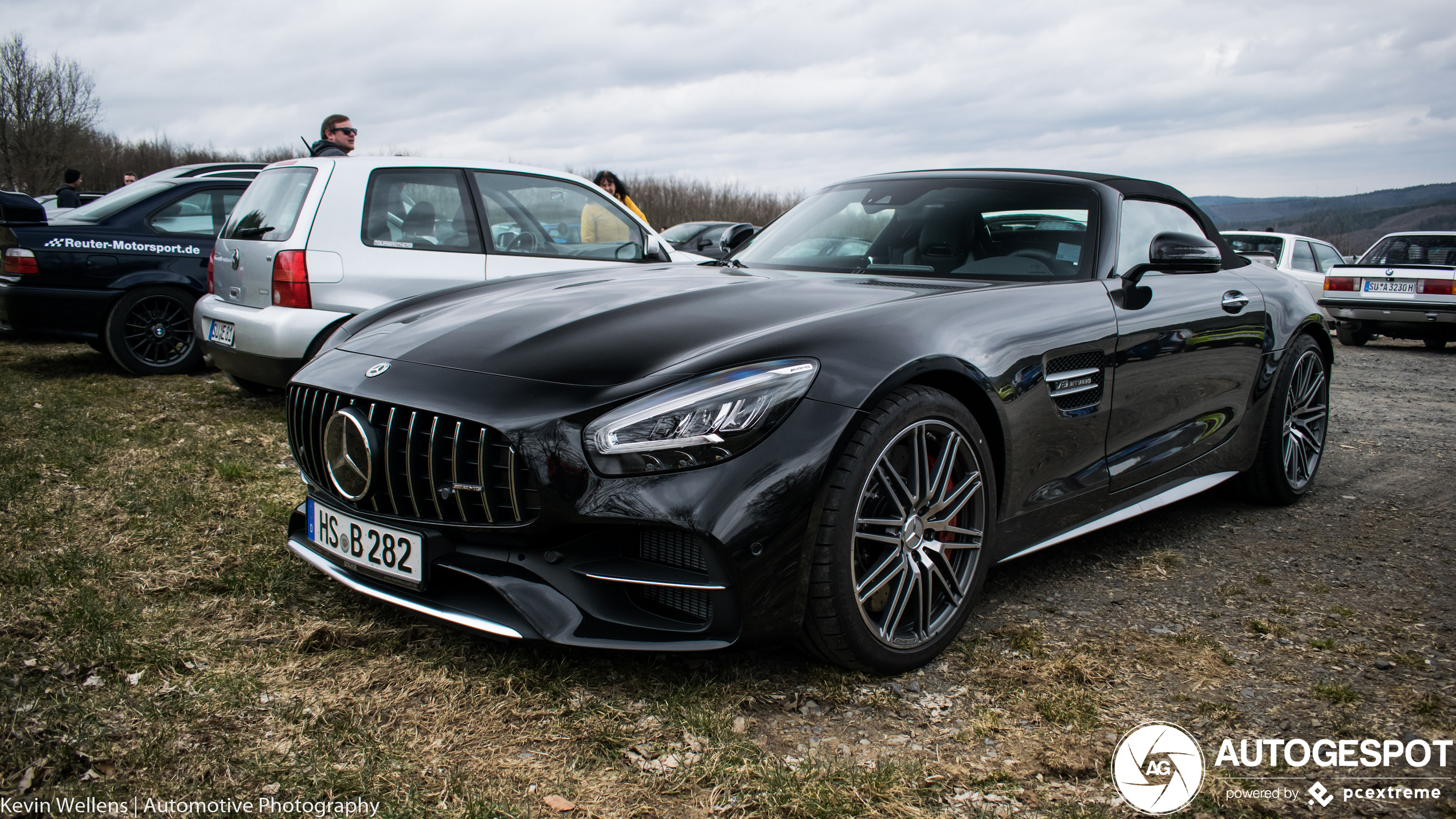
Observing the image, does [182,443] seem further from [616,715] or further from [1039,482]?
[1039,482]

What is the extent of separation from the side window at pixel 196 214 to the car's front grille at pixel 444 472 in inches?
222

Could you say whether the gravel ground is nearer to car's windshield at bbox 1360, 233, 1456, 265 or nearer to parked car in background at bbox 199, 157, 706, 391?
parked car in background at bbox 199, 157, 706, 391

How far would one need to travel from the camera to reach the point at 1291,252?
13.1 m

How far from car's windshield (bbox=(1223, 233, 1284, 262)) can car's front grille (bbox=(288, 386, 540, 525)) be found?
1283cm

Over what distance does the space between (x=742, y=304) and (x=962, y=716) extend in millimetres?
1204

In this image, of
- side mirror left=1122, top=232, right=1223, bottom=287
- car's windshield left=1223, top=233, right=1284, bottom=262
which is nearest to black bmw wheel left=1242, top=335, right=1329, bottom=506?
side mirror left=1122, top=232, right=1223, bottom=287

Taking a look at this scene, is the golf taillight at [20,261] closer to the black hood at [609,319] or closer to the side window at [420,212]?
the side window at [420,212]

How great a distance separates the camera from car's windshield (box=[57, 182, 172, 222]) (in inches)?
277

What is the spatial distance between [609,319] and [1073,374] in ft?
4.48

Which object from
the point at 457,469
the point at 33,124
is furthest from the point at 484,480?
the point at 33,124

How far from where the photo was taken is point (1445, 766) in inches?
84.5

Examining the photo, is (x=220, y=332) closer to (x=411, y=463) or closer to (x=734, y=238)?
(x=734, y=238)

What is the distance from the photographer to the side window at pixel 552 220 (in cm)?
589

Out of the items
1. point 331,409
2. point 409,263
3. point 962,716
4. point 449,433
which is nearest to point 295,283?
point 409,263
